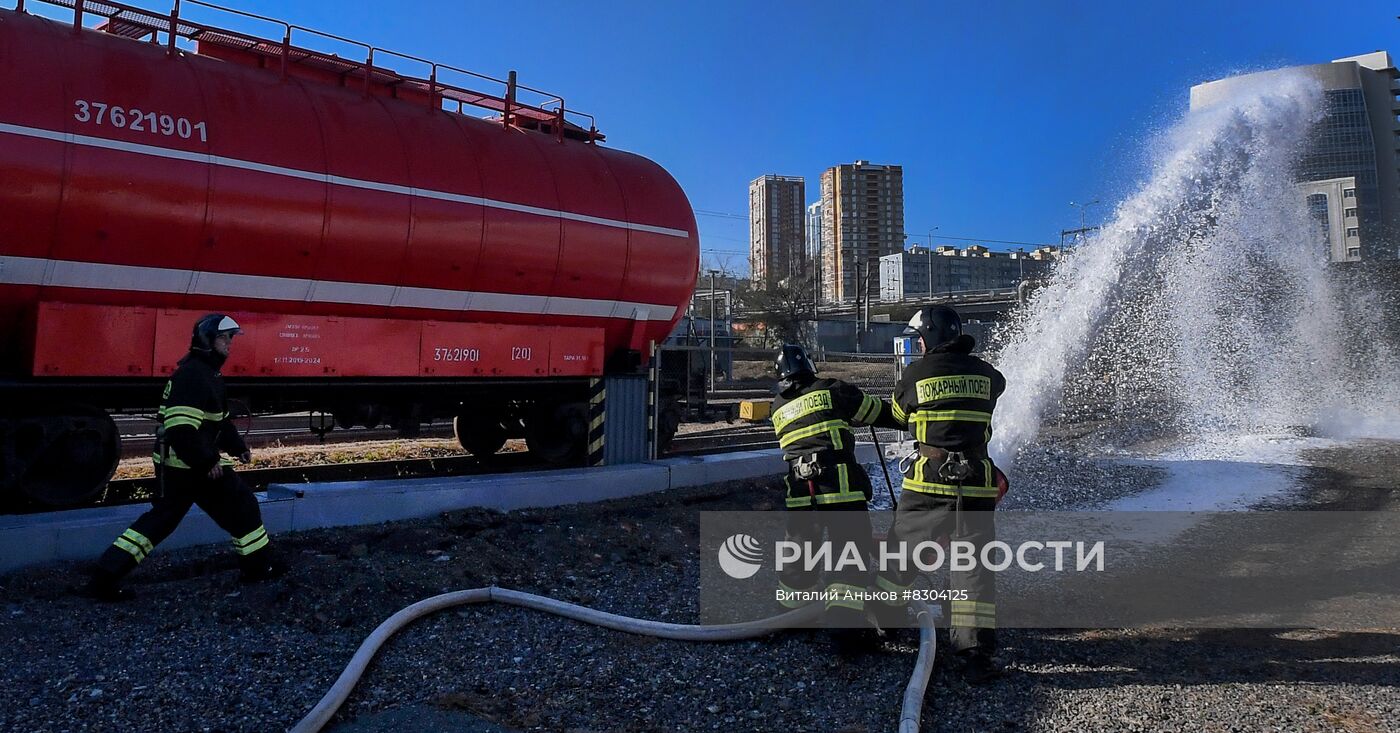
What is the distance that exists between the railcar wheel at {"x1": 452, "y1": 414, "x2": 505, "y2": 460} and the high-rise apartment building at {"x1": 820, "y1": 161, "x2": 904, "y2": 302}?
73.6m

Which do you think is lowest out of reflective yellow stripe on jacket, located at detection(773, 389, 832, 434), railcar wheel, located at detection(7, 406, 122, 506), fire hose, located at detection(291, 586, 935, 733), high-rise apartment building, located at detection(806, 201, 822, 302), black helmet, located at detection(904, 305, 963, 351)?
fire hose, located at detection(291, 586, 935, 733)

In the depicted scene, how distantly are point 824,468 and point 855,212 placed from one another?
8386 cm

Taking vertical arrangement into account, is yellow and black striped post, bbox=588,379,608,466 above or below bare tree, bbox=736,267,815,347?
below

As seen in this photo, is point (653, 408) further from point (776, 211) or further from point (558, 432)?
point (776, 211)

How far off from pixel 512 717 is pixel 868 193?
85.7 m

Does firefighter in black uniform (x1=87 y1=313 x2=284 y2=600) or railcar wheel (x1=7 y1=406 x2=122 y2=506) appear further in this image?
railcar wheel (x1=7 y1=406 x2=122 y2=506)

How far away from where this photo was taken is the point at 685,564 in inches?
243

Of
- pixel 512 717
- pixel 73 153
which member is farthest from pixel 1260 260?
pixel 73 153

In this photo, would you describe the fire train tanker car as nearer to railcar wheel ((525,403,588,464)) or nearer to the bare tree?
railcar wheel ((525,403,588,464))

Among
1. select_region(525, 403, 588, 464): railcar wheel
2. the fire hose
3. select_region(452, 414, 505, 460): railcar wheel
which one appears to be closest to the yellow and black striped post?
select_region(525, 403, 588, 464): railcar wheel

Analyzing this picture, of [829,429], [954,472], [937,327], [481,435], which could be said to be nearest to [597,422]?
[481,435]

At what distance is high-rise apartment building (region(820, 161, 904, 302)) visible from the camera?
83500 mm

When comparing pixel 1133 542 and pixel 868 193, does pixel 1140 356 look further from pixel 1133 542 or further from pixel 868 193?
pixel 868 193

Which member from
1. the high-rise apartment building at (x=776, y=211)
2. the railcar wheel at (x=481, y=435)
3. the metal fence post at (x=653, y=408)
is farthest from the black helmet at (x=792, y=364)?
the high-rise apartment building at (x=776, y=211)
